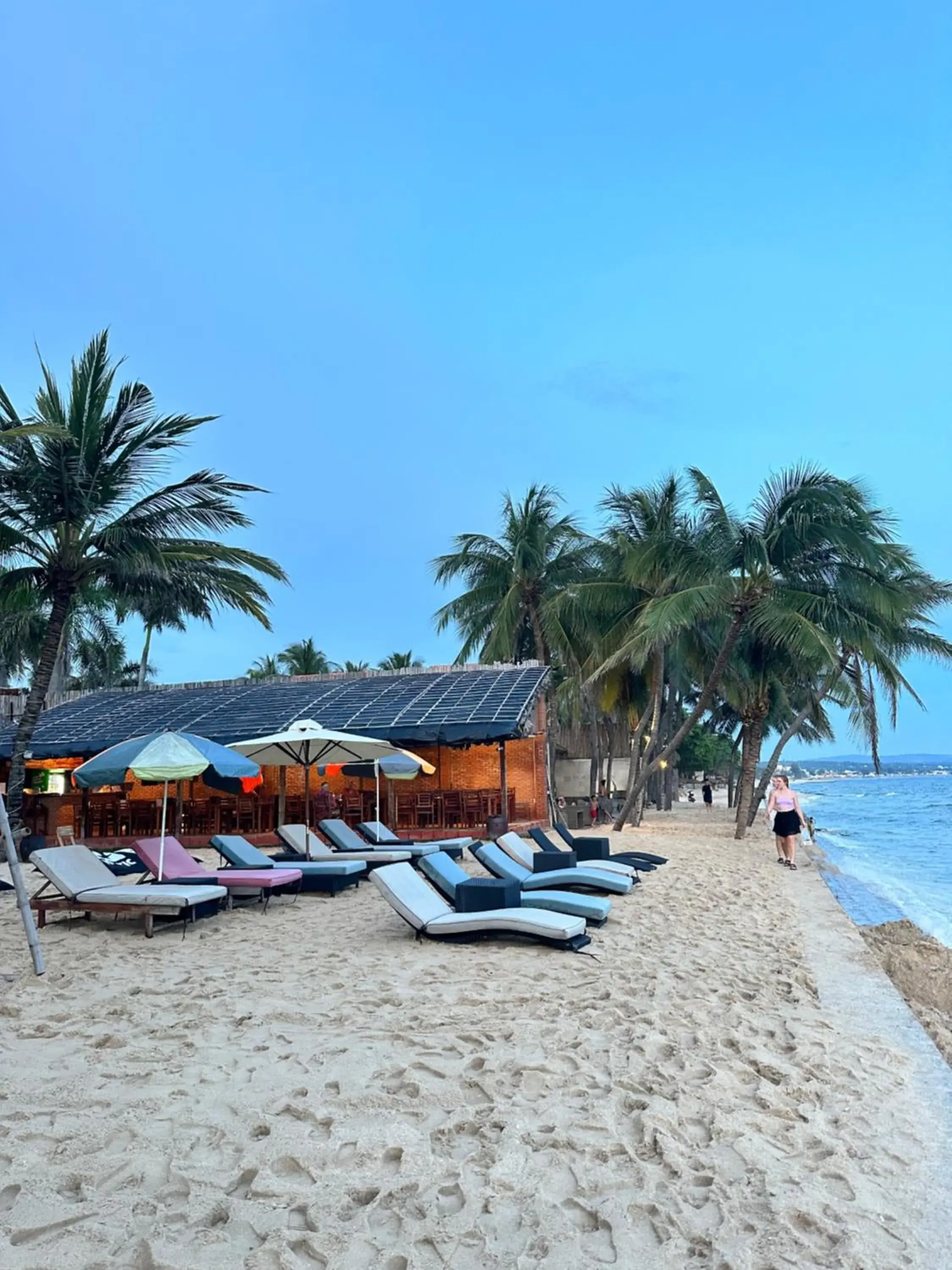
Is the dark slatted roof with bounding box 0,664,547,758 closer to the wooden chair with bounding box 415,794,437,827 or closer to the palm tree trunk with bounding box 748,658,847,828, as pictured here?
the wooden chair with bounding box 415,794,437,827

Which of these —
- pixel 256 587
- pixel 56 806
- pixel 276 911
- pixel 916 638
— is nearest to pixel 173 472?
pixel 256 587

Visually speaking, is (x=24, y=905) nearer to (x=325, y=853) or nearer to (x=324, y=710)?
(x=325, y=853)

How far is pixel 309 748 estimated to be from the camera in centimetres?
1141

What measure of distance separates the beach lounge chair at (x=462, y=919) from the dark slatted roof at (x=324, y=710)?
26.3ft

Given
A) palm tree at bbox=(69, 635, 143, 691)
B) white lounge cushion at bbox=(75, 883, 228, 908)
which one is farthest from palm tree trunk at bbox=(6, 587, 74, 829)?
palm tree at bbox=(69, 635, 143, 691)

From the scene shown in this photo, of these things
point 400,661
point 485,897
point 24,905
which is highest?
point 400,661

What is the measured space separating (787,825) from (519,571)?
1165 cm

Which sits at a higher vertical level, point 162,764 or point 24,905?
point 162,764

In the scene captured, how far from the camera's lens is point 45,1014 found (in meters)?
4.70

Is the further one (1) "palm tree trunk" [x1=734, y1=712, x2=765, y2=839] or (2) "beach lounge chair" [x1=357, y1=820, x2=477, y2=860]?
(1) "palm tree trunk" [x1=734, y1=712, x2=765, y2=839]

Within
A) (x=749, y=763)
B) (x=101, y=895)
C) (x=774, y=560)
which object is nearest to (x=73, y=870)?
(x=101, y=895)

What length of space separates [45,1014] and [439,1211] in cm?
313

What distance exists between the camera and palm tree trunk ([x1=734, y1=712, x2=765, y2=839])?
61.8 feet

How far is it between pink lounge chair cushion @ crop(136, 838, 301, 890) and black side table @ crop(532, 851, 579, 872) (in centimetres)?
278
